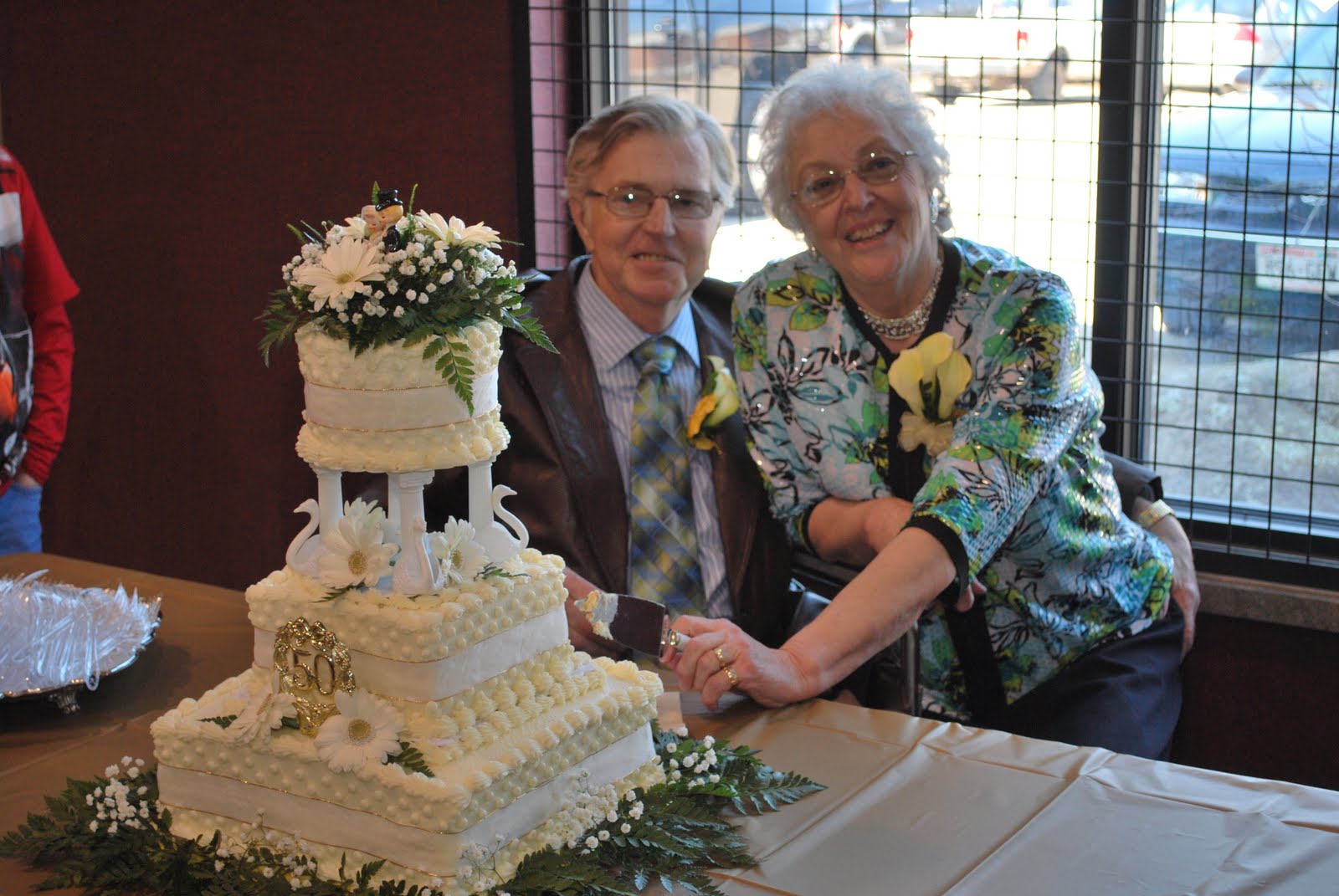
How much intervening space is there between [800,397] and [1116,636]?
0.65m

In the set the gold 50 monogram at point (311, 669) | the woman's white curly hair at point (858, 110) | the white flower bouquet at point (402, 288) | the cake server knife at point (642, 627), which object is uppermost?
the woman's white curly hair at point (858, 110)

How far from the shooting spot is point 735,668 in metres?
1.78

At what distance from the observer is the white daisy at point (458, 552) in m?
1.45

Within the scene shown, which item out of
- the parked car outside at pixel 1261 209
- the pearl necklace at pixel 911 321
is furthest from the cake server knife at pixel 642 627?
the parked car outside at pixel 1261 209

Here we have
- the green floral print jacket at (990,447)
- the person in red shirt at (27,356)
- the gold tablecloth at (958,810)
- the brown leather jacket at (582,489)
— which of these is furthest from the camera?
the person in red shirt at (27,356)

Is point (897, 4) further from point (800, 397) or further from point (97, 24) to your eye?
point (97, 24)

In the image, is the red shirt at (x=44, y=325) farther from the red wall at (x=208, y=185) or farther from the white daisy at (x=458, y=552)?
the white daisy at (x=458, y=552)

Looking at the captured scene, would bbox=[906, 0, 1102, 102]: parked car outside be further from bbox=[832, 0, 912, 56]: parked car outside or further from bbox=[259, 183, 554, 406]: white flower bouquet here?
bbox=[259, 183, 554, 406]: white flower bouquet

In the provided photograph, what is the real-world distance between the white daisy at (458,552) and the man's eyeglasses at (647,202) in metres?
1.15

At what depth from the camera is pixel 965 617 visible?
2199 millimetres

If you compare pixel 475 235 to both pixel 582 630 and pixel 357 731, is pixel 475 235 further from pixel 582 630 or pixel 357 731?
pixel 582 630

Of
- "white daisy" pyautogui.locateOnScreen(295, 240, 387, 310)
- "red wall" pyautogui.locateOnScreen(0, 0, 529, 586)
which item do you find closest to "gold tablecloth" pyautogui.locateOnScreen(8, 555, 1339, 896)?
"white daisy" pyautogui.locateOnScreen(295, 240, 387, 310)

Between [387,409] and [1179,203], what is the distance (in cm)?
202

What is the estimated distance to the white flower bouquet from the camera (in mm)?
1387
